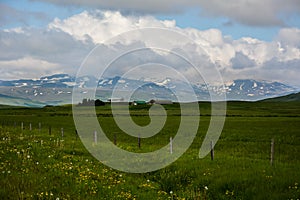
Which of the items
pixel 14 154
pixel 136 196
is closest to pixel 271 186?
pixel 136 196

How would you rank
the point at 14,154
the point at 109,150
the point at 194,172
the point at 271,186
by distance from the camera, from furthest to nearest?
the point at 109,150, the point at 14,154, the point at 194,172, the point at 271,186

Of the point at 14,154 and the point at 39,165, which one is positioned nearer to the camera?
the point at 39,165

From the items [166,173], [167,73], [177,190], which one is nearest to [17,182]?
[177,190]

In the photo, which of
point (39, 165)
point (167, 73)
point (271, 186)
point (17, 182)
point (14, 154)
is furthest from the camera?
point (167, 73)

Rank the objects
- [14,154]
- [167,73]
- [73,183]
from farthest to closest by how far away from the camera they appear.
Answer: [167,73] < [14,154] < [73,183]

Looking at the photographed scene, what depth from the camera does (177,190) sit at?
16.4 meters

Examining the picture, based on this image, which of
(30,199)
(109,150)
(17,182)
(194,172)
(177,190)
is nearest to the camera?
(30,199)

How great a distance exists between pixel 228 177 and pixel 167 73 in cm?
844

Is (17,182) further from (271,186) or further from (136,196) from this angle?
(271,186)

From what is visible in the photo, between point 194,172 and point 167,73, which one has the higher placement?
point 167,73

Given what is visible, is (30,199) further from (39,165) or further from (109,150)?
(109,150)

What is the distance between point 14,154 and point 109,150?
880 cm

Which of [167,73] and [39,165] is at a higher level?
[167,73]

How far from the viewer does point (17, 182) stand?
43.5ft
